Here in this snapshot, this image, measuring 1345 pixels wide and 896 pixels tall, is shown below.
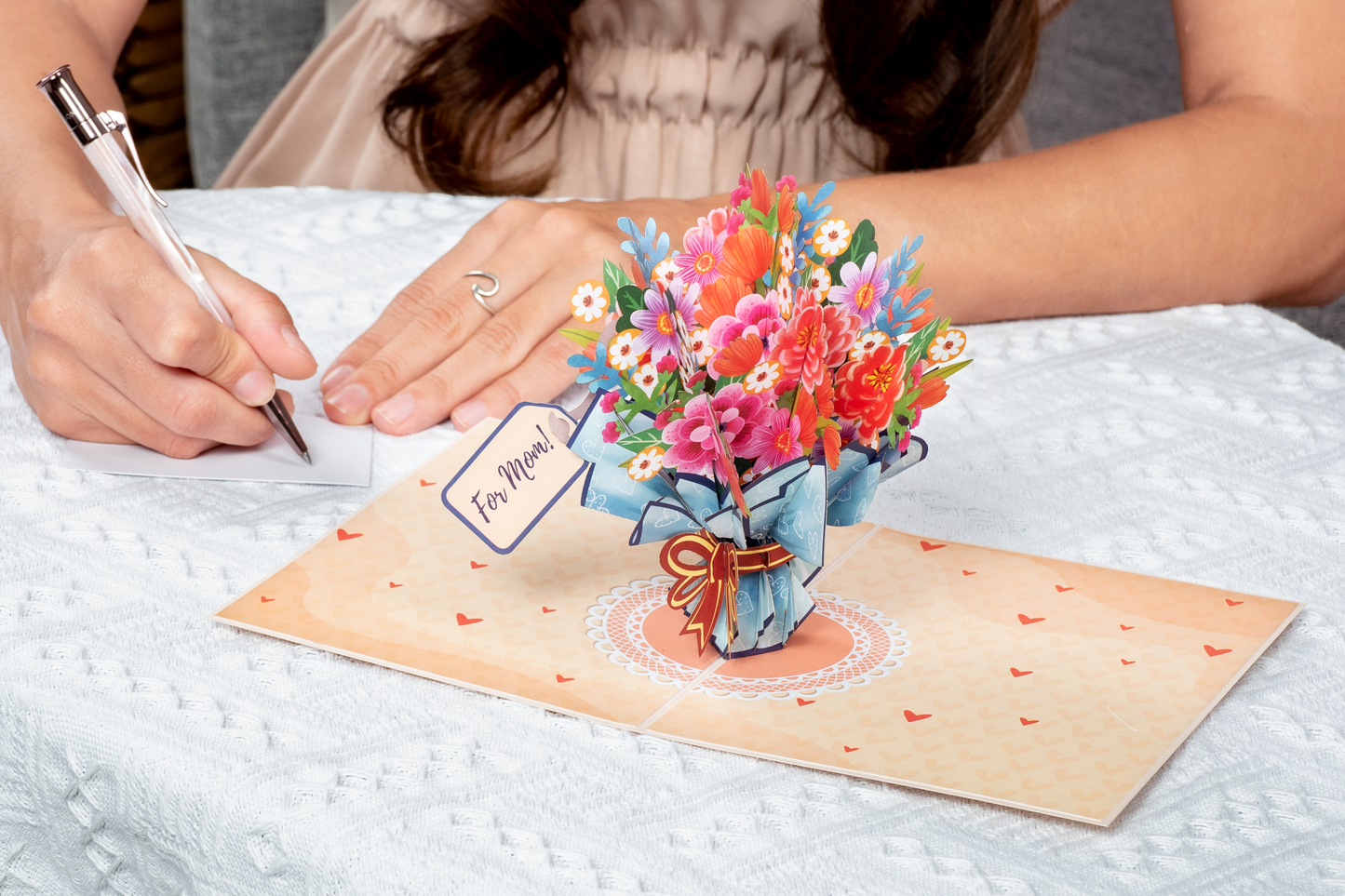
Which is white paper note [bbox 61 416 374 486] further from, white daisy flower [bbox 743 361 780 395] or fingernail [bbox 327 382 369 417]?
white daisy flower [bbox 743 361 780 395]

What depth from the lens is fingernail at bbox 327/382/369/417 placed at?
0.73m

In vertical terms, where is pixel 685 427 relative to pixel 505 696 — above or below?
above

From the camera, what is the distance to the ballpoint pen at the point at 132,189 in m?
0.61

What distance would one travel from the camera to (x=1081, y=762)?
47cm

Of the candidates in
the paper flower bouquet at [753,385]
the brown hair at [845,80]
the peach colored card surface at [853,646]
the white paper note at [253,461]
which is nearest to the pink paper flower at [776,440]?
the paper flower bouquet at [753,385]

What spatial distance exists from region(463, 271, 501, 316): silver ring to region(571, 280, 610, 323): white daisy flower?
33 cm

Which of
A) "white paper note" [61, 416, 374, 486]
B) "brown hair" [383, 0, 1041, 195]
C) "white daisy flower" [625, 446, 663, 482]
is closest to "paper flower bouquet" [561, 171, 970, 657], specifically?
"white daisy flower" [625, 446, 663, 482]

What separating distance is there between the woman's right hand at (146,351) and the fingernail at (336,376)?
0.15ft

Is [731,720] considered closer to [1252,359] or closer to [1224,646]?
[1224,646]

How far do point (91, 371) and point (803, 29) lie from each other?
78 cm

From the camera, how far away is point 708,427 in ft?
1.51

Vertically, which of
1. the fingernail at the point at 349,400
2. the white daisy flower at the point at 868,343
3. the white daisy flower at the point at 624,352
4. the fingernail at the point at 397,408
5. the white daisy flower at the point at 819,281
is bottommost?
the fingernail at the point at 397,408

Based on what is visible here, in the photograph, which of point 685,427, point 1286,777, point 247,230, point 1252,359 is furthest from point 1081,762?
point 247,230

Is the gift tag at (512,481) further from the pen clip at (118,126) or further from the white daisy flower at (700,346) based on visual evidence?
the pen clip at (118,126)
